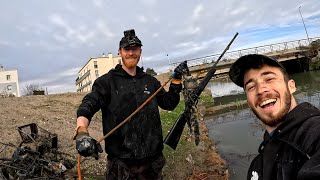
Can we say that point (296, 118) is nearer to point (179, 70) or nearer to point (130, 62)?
point (179, 70)

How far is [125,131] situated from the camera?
3895 millimetres

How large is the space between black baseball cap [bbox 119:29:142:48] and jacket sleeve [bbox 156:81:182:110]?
706mm

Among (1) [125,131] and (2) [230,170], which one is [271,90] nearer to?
(1) [125,131]

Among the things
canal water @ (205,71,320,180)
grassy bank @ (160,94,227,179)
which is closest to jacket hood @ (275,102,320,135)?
grassy bank @ (160,94,227,179)

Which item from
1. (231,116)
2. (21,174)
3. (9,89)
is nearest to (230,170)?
(21,174)

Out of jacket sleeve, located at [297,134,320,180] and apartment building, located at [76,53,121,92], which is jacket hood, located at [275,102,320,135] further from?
apartment building, located at [76,53,121,92]

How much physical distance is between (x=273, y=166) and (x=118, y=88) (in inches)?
103

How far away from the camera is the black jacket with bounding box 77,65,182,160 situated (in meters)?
3.89

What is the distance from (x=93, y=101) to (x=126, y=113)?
46cm

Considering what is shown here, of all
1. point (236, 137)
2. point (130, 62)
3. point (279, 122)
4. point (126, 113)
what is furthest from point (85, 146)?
point (236, 137)

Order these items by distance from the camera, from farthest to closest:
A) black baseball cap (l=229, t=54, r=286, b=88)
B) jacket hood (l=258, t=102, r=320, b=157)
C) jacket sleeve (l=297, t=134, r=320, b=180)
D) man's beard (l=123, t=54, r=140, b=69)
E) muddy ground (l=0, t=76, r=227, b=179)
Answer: muddy ground (l=0, t=76, r=227, b=179) < man's beard (l=123, t=54, r=140, b=69) < black baseball cap (l=229, t=54, r=286, b=88) < jacket hood (l=258, t=102, r=320, b=157) < jacket sleeve (l=297, t=134, r=320, b=180)

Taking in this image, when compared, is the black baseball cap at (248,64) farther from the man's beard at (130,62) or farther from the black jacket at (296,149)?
the man's beard at (130,62)

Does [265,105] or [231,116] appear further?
[231,116]

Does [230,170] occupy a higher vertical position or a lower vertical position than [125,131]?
lower
